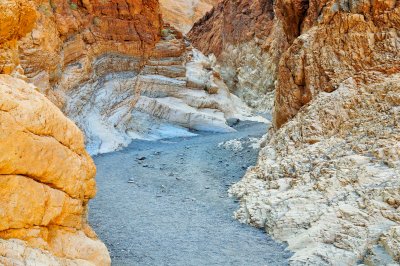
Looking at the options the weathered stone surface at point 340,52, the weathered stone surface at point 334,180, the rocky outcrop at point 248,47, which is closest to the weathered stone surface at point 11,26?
the weathered stone surface at point 334,180

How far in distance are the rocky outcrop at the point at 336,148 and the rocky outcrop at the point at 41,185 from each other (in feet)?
16.2

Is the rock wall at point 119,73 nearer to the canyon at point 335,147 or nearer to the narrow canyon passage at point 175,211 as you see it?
the narrow canyon passage at point 175,211

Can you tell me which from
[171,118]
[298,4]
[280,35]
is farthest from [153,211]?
[280,35]

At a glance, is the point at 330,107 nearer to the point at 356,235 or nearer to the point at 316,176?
the point at 316,176

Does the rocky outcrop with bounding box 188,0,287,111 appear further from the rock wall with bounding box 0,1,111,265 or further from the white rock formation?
the rock wall with bounding box 0,1,111,265

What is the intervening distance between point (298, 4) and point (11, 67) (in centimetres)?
1604

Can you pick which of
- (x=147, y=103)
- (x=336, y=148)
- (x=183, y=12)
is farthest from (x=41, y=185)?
(x=183, y=12)

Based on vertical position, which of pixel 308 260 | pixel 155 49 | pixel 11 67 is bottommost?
pixel 308 260

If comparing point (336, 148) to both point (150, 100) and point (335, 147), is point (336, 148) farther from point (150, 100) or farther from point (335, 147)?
point (150, 100)

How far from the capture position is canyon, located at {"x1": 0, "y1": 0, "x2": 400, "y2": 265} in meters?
6.75

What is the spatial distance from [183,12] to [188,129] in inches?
1947

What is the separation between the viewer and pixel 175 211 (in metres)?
12.5

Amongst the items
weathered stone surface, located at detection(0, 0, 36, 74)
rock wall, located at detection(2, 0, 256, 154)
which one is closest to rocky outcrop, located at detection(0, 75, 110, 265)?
weathered stone surface, located at detection(0, 0, 36, 74)

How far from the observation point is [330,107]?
14180 millimetres
